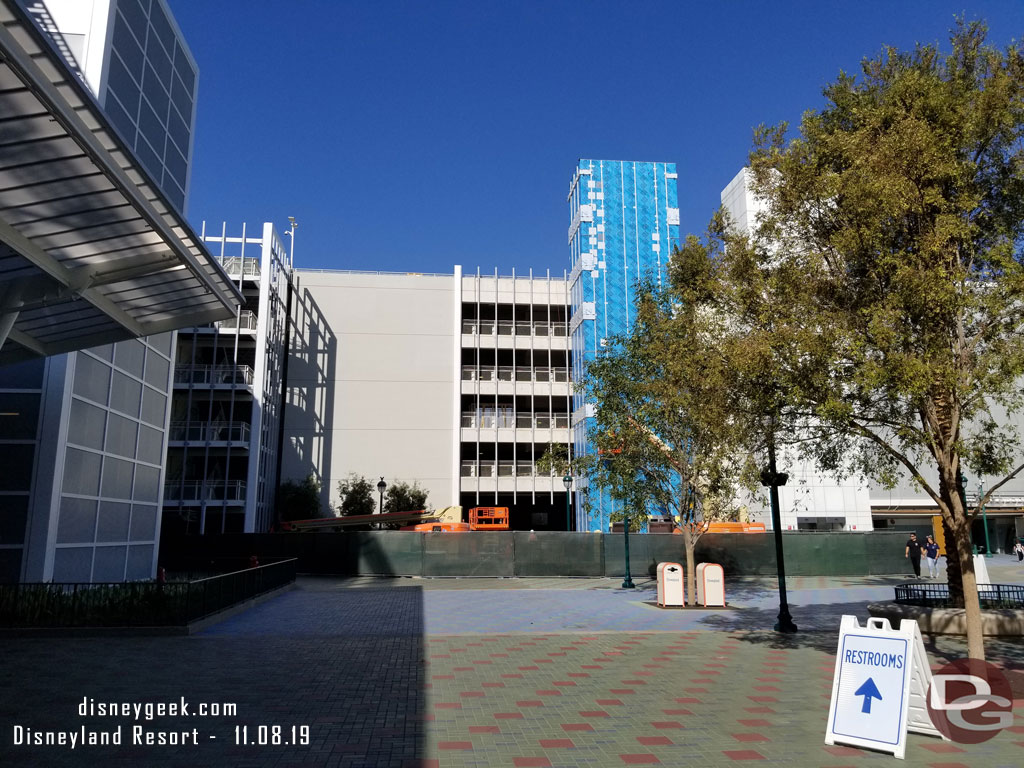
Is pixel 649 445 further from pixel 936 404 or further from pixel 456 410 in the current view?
pixel 456 410

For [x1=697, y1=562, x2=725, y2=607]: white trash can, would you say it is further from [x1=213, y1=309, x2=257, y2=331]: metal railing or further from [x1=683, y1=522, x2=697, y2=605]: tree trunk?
[x1=213, y1=309, x2=257, y2=331]: metal railing

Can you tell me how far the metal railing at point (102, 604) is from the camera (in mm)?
13883

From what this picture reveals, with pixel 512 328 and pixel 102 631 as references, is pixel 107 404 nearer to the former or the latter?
pixel 102 631

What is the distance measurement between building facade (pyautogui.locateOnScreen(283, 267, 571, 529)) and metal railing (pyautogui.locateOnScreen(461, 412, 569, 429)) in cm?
8

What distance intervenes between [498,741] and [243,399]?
4299 cm

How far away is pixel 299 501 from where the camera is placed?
4712 cm

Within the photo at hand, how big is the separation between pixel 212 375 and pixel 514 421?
2038 cm

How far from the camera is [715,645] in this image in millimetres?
13203

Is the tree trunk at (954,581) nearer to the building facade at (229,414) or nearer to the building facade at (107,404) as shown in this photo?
the building facade at (107,404)

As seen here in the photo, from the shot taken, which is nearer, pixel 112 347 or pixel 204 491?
pixel 112 347

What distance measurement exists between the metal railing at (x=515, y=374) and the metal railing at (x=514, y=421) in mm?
2700

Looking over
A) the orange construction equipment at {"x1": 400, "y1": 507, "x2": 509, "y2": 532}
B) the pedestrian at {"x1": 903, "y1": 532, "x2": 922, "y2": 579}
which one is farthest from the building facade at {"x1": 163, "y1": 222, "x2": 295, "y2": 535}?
the pedestrian at {"x1": 903, "y1": 532, "x2": 922, "y2": 579}

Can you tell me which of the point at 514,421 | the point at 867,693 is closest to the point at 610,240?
the point at 514,421

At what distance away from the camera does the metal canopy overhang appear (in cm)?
823
